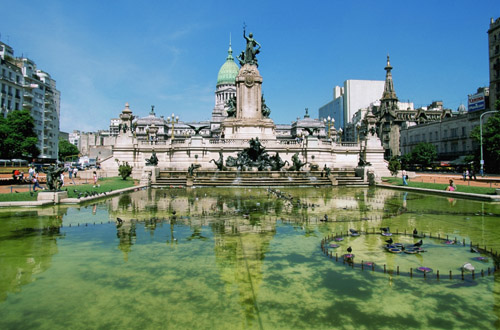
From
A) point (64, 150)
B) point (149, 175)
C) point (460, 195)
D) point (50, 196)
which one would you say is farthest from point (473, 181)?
point (64, 150)

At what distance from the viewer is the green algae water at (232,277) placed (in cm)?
619

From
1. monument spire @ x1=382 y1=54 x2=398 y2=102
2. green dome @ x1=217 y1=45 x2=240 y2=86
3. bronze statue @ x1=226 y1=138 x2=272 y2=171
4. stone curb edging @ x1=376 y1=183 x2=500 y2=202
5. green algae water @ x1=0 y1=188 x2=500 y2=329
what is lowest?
green algae water @ x1=0 y1=188 x2=500 y2=329

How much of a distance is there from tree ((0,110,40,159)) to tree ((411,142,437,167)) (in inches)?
3053

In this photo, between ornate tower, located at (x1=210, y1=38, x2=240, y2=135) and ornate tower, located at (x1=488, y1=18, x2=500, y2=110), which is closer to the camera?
ornate tower, located at (x1=488, y1=18, x2=500, y2=110)

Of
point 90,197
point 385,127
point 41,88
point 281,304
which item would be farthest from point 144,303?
point 385,127

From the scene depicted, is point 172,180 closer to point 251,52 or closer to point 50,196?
point 50,196

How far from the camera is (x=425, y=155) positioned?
7756 centimetres

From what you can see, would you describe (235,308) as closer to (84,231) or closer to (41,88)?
(84,231)

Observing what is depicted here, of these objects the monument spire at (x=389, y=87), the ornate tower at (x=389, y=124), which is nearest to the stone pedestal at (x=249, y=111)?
the ornate tower at (x=389, y=124)

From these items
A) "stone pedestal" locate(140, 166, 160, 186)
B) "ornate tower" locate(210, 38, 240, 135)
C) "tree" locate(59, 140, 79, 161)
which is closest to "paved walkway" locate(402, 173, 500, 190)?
"stone pedestal" locate(140, 166, 160, 186)

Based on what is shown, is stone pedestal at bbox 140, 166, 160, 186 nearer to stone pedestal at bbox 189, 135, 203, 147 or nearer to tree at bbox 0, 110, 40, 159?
stone pedestal at bbox 189, 135, 203, 147

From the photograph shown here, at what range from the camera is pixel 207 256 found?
9898 millimetres

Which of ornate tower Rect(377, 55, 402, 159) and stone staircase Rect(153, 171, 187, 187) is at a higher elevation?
ornate tower Rect(377, 55, 402, 159)

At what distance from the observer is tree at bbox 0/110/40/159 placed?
5775cm
